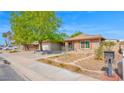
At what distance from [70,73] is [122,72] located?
7.20 feet

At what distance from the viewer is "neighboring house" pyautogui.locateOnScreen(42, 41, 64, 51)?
1648cm

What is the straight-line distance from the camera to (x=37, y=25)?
1686 cm

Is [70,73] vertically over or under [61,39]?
under

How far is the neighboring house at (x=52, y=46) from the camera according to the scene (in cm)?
1648

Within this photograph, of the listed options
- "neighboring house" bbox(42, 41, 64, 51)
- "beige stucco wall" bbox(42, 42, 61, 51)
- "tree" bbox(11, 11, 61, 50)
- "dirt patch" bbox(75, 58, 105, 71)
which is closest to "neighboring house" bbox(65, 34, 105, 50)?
"neighboring house" bbox(42, 41, 64, 51)

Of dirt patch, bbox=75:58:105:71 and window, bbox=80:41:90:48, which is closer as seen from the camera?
dirt patch, bbox=75:58:105:71

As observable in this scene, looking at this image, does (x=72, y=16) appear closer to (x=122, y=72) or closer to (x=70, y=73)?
(x=70, y=73)

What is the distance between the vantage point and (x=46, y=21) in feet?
57.0

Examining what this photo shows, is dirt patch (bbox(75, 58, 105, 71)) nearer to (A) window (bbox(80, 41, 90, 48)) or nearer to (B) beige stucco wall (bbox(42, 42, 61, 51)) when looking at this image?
(A) window (bbox(80, 41, 90, 48))

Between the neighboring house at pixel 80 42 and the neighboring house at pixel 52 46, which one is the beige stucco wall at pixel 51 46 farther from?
the neighboring house at pixel 80 42

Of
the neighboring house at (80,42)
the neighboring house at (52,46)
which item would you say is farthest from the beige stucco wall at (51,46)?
the neighboring house at (80,42)

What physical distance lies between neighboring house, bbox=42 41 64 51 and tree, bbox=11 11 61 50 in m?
0.53

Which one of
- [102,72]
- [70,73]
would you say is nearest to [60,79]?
[70,73]
